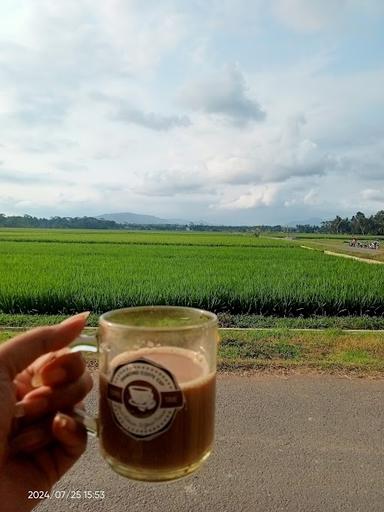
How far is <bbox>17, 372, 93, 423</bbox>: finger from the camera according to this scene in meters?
1.20

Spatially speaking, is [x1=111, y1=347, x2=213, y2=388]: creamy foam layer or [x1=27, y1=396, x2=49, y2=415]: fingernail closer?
[x1=111, y1=347, x2=213, y2=388]: creamy foam layer

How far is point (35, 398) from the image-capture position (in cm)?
120

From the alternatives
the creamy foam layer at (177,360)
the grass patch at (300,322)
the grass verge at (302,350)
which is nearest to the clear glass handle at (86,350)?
the creamy foam layer at (177,360)

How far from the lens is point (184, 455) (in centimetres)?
103

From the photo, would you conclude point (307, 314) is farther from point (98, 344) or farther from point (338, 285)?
point (98, 344)

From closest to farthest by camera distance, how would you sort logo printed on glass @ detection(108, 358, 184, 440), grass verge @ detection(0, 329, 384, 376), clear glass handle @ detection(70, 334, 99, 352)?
logo printed on glass @ detection(108, 358, 184, 440) → clear glass handle @ detection(70, 334, 99, 352) → grass verge @ detection(0, 329, 384, 376)

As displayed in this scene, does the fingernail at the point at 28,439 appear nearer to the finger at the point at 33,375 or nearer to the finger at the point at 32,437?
the finger at the point at 32,437

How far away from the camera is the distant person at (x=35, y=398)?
117 cm

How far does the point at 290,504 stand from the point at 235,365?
2.29 meters

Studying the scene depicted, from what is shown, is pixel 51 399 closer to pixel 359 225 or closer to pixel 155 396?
pixel 155 396

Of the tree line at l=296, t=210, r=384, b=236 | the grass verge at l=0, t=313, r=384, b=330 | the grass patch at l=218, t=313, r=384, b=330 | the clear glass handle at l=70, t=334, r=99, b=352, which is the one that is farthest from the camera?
the tree line at l=296, t=210, r=384, b=236

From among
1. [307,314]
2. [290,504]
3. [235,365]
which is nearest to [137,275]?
[307,314]

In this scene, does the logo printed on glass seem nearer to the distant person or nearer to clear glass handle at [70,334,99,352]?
clear glass handle at [70,334,99,352]

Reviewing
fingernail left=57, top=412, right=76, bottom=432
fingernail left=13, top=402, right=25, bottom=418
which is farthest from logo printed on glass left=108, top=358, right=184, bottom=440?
fingernail left=13, top=402, right=25, bottom=418
